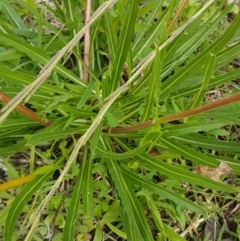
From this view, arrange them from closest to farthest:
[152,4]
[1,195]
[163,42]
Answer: [163,42] < [1,195] < [152,4]

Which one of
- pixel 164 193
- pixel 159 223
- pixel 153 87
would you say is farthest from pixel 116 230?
pixel 153 87

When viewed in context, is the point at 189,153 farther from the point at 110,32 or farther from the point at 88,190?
the point at 110,32

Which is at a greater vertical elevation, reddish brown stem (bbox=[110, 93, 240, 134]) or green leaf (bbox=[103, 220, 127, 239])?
reddish brown stem (bbox=[110, 93, 240, 134])

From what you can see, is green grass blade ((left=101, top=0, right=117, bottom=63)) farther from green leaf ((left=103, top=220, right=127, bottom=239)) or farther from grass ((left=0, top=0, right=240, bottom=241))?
green leaf ((left=103, top=220, right=127, bottom=239))

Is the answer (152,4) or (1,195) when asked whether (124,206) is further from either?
(152,4)

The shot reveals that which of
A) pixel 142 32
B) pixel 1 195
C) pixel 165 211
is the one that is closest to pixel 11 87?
pixel 1 195

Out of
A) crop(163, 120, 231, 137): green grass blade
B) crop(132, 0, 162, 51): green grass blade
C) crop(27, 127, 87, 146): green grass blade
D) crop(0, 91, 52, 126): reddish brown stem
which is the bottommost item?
crop(27, 127, 87, 146): green grass blade

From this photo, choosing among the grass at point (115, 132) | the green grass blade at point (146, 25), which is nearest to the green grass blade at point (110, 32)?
the grass at point (115, 132)

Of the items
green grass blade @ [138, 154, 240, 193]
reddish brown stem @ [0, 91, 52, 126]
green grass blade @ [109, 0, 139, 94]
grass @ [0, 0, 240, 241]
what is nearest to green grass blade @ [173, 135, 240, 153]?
grass @ [0, 0, 240, 241]
